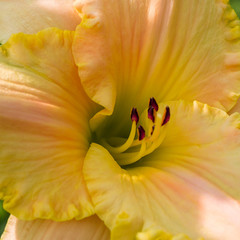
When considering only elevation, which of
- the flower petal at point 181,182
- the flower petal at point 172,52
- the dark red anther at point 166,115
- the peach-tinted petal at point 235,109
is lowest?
the flower petal at point 181,182

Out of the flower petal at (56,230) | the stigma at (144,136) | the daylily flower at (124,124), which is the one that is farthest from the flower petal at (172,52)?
the flower petal at (56,230)

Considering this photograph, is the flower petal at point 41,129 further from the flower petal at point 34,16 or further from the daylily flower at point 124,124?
the flower petal at point 34,16

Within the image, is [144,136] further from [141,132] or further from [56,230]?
[56,230]

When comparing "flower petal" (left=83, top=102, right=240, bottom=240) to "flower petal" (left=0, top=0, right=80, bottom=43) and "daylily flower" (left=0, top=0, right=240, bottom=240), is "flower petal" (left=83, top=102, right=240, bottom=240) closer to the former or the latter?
"daylily flower" (left=0, top=0, right=240, bottom=240)

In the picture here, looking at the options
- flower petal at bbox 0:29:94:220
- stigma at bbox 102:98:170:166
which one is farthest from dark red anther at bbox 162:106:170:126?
flower petal at bbox 0:29:94:220

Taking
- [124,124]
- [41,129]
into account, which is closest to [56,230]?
[41,129]

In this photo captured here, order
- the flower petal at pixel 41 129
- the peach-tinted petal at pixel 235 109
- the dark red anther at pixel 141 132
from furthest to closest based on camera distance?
the peach-tinted petal at pixel 235 109 → the dark red anther at pixel 141 132 → the flower petal at pixel 41 129
